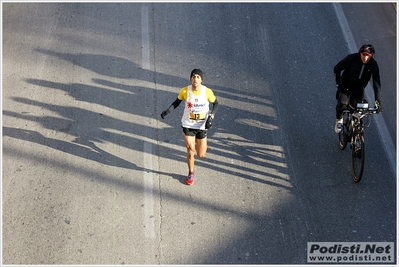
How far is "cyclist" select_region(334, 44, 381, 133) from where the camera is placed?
9395 mm

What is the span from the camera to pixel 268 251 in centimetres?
899

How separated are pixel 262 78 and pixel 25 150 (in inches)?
171

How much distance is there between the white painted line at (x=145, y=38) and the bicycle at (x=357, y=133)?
4.08 m

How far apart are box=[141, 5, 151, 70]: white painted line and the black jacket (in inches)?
157

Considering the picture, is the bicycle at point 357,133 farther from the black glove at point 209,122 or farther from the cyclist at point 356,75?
the black glove at point 209,122

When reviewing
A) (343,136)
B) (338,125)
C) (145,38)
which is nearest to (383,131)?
(343,136)

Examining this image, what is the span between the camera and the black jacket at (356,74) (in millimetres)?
9430

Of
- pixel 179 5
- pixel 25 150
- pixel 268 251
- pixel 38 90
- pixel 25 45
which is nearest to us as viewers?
pixel 268 251

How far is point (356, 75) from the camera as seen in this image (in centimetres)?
965

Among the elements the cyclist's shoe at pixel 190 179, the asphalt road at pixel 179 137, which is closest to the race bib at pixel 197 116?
the cyclist's shoe at pixel 190 179

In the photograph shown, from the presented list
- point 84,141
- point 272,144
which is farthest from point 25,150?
point 272,144

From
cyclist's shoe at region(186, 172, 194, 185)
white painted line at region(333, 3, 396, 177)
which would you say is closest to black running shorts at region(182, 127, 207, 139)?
cyclist's shoe at region(186, 172, 194, 185)

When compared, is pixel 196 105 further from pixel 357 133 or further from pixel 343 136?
→ pixel 343 136

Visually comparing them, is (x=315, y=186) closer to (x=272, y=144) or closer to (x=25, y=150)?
(x=272, y=144)
